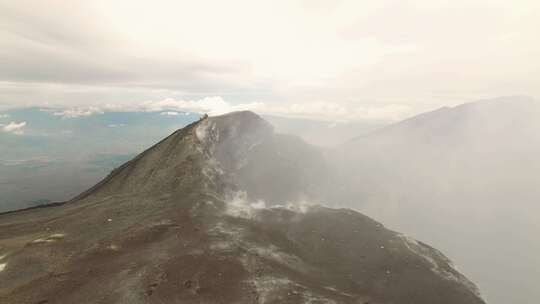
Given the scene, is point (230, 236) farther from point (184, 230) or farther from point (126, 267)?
point (126, 267)

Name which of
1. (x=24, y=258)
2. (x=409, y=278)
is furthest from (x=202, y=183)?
(x=409, y=278)

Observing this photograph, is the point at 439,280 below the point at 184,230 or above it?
below

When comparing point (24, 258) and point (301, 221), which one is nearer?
point (24, 258)

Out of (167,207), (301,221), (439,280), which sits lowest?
(439,280)

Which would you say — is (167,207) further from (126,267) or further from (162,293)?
(162,293)

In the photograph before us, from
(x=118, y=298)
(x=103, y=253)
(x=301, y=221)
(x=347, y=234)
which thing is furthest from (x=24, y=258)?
(x=347, y=234)

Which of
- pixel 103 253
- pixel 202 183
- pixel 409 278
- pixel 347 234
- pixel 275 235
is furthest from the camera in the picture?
pixel 202 183

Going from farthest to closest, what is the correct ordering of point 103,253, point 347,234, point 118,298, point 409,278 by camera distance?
1. point 347,234
2. point 409,278
3. point 103,253
4. point 118,298
